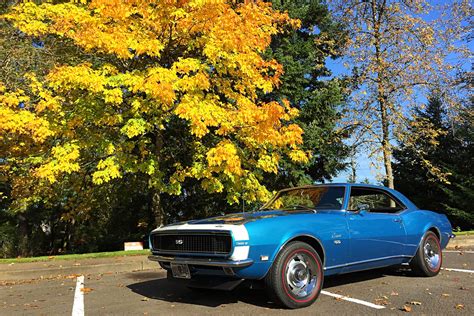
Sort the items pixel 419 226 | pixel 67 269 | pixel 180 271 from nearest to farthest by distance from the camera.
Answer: pixel 180 271 < pixel 419 226 < pixel 67 269

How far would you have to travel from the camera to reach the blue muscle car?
4.66 meters

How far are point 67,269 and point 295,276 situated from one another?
16.3 ft

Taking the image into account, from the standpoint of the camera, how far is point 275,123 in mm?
9859

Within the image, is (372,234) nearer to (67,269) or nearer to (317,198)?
(317,198)

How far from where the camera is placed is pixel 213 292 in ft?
19.3

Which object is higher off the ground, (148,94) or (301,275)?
(148,94)

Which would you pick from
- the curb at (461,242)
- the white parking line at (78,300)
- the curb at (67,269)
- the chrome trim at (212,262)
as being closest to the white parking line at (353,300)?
the chrome trim at (212,262)

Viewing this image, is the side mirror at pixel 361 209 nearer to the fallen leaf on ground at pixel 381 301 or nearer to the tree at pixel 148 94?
the fallen leaf on ground at pixel 381 301

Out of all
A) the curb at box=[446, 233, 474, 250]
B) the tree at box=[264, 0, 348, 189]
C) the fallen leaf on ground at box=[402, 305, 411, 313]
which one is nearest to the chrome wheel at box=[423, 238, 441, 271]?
the fallen leaf on ground at box=[402, 305, 411, 313]

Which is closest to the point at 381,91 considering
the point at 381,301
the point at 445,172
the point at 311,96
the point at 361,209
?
the point at 311,96

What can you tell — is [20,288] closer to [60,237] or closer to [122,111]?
[122,111]

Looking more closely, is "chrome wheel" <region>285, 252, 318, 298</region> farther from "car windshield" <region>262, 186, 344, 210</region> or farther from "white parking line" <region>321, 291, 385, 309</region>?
"car windshield" <region>262, 186, 344, 210</region>

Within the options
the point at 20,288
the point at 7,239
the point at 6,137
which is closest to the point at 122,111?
A: the point at 6,137

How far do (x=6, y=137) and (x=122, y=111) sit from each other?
→ 3133 millimetres
